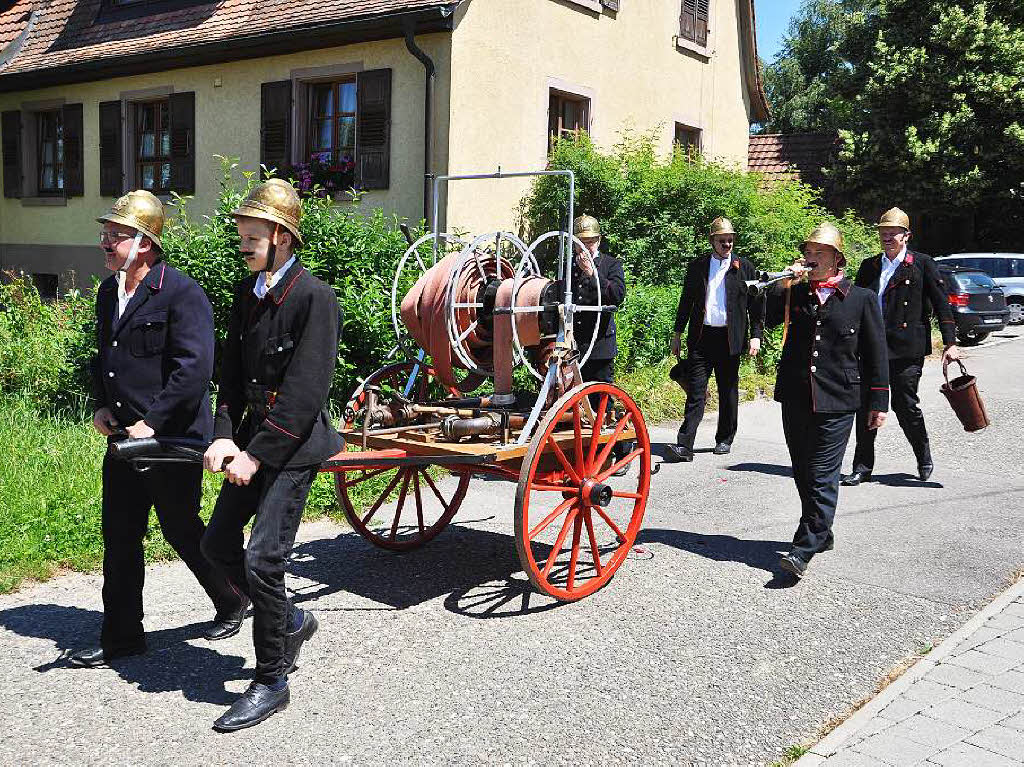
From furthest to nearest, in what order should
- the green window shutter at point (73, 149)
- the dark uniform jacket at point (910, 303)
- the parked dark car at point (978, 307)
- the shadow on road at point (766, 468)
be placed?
the parked dark car at point (978, 307) < the green window shutter at point (73, 149) < the shadow on road at point (766, 468) < the dark uniform jacket at point (910, 303)

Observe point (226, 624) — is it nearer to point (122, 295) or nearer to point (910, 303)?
point (122, 295)

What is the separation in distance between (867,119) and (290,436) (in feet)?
85.1

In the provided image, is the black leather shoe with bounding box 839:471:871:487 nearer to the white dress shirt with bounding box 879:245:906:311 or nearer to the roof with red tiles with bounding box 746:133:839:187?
the white dress shirt with bounding box 879:245:906:311

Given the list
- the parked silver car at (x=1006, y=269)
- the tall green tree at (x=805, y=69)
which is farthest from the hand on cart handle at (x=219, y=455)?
the tall green tree at (x=805, y=69)

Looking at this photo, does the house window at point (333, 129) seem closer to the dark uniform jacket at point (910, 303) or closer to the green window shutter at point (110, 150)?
the green window shutter at point (110, 150)

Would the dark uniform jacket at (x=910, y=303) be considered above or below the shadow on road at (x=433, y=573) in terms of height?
above

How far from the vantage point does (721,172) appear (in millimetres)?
15398

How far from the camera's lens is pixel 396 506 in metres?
6.51

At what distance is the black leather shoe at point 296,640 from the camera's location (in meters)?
4.10

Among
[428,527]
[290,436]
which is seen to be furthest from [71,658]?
[428,527]

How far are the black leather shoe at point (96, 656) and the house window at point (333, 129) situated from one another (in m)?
10.9

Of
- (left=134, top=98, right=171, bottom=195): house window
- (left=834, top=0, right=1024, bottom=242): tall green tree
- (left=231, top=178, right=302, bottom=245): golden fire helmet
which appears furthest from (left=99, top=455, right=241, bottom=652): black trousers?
(left=834, top=0, right=1024, bottom=242): tall green tree

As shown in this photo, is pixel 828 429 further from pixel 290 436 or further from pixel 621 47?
pixel 621 47

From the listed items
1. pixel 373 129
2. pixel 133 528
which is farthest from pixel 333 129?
pixel 133 528
